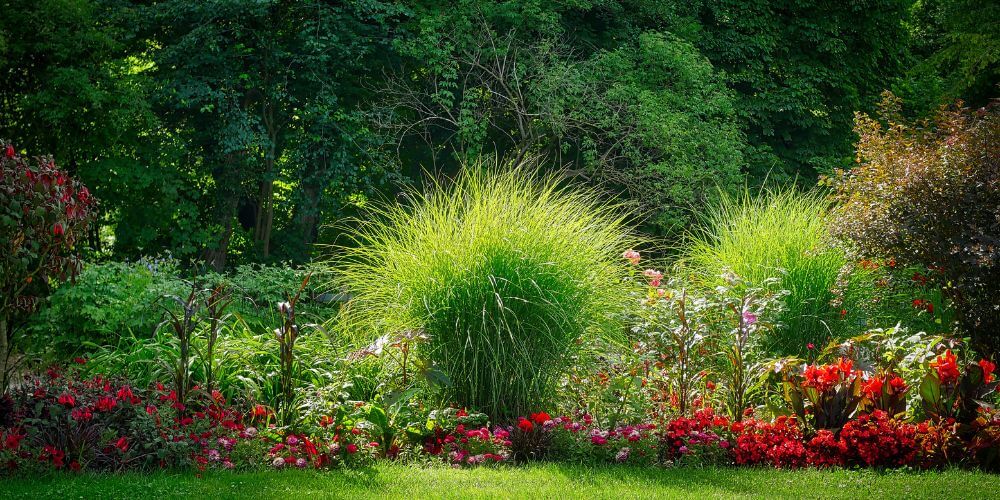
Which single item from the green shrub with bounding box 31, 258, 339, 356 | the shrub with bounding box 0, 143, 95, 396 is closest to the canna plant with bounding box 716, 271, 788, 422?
the green shrub with bounding box 31, 258, 339, 356

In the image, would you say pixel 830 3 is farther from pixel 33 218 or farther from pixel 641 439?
pixel 33 218

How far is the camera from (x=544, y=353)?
5.58m

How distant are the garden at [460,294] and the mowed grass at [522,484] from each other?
0.03 meters

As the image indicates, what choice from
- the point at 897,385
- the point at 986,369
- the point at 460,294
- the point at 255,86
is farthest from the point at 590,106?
the point at 986,369

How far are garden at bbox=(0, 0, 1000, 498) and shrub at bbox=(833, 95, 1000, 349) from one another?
0.08 ft

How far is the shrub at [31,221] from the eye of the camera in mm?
4605

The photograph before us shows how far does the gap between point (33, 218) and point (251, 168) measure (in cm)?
763

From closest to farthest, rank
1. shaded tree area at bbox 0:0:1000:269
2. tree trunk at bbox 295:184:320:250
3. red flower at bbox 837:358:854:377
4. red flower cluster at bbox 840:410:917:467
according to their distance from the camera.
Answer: red flower cluster at bbox 840:410:917:467
red flower at bbox 837:358:854:377
shaded tree area at bbox 0:0:1000:269
tree trunk at bbox 295:184:320:250

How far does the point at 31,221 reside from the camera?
4.72 m

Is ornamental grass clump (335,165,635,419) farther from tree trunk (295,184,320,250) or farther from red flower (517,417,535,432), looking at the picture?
tree trunk (295,184,320,250)

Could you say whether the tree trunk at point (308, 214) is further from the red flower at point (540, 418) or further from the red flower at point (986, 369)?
the red flower at point (986, 369)

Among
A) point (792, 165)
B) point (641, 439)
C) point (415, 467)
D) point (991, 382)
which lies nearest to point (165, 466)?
point (415, 467)

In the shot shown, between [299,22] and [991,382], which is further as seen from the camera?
[299,22]

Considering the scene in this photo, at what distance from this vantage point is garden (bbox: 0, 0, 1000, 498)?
471cm
